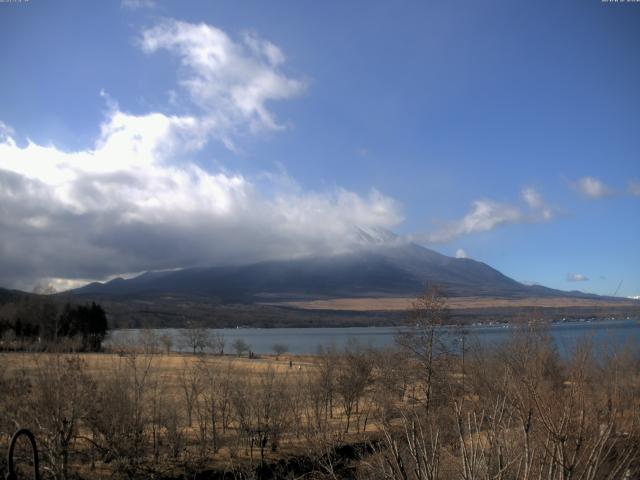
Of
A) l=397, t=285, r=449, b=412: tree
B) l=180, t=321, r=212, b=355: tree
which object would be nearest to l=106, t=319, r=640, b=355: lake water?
l=397, t=285, r=449, b=412: tree

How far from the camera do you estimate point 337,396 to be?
36.5 m

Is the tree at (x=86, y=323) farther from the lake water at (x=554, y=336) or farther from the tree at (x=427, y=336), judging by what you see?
the tree at (x=427, y=336)

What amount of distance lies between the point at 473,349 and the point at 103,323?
85298 mm

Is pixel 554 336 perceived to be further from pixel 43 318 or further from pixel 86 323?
pixel 43 318

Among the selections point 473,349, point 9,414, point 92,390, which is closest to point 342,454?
point 473,349

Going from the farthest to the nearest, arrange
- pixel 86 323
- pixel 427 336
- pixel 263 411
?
pixel 86 323 → pixel 427 336 → pixel 263 411

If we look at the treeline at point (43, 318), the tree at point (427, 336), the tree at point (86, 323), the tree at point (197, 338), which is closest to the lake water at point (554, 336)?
the tree at point (427, 336)

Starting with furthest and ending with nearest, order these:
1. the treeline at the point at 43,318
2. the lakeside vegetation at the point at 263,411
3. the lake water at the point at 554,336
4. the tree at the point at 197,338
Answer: the tree at the point at 197,338 → the treeline at the point at 43,318 → the lake water at the point at 554,336 → the lakeside vegetation at the point at 263,411

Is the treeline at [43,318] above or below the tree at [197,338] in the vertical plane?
above

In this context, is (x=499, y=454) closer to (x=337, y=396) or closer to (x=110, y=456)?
(x=110, y=456)

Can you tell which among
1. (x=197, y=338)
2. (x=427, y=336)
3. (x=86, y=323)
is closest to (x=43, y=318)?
(x=86, y=323)

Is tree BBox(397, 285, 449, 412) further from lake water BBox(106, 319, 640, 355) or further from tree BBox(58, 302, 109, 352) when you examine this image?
tree BBox(58, 302, 109, 352)

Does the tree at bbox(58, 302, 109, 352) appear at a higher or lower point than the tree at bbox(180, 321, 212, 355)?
higher

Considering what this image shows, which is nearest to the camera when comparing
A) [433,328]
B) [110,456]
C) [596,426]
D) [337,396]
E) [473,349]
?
[596,426]
